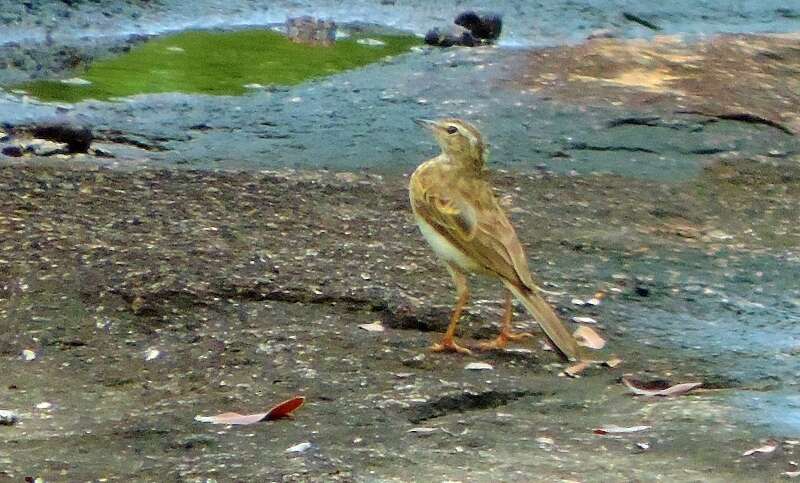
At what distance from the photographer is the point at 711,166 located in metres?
8.65

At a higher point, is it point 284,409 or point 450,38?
point 450,38

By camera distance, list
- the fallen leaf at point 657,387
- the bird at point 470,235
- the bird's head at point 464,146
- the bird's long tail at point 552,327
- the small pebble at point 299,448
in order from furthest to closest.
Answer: the bird's head at point 464,146 < the bird at point 470,235 < the bird's long tail at point 552,327 < the fallen leaf at point 657,387 < the small pebble at point 299,448

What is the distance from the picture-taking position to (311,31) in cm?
1245

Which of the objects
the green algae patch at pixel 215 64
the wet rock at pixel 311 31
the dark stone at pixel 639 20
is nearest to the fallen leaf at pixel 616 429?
the green algae patch at pixel 215 64

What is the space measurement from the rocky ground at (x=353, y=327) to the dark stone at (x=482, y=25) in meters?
4.54

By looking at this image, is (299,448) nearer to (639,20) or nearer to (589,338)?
(589,338)

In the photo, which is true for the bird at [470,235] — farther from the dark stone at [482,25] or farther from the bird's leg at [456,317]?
the dark stone at [482,25]

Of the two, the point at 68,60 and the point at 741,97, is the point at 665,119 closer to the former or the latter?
the point at 741,97

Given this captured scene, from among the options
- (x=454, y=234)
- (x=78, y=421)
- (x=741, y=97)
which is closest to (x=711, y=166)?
(x=741, y=97)

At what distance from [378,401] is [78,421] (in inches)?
39.9

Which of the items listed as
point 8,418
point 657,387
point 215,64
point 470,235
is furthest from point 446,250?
point 215,64

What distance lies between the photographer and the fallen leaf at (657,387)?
5195 millimetres

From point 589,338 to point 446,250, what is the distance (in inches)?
27.1

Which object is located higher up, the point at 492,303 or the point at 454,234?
the point at 454,234
